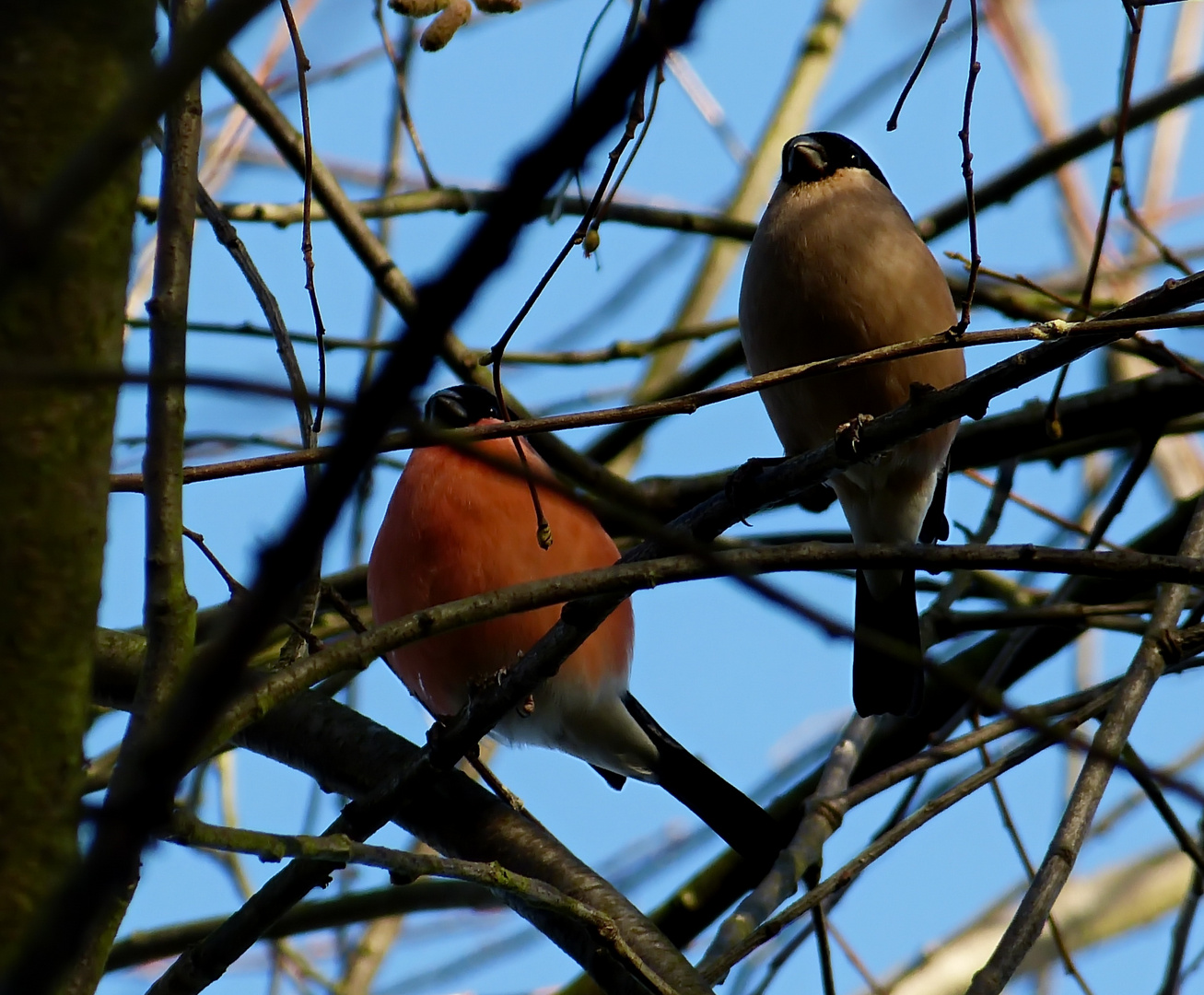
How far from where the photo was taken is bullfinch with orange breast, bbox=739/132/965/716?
A: 2.89 m

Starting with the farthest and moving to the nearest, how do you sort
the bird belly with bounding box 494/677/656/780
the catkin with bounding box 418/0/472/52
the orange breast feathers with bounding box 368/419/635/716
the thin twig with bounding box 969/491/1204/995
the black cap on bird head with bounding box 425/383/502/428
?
the black cap on bird head with bounding box 425/383/502/428, the bird belly with bounding box 494/677/656/780, the orange breast feathers with bounding box 368/419/635/716, the catkin with bounding box 418/0/472/52, the thin twig with bounding box 969/491/1204/995

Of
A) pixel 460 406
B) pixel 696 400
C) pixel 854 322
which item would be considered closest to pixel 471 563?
pixel 460 406

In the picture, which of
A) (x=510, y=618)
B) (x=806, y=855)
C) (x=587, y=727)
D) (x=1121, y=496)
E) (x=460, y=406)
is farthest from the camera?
(x=460, y=406)

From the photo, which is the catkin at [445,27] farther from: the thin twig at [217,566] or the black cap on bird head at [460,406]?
the black cap on bird head at [460,406]

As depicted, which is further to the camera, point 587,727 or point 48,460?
point 587,727

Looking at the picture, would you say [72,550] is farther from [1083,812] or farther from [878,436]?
[1083,812]

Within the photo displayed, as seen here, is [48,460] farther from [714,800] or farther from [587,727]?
[587,727]

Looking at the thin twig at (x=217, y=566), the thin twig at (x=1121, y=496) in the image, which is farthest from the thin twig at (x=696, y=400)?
the thin twig at (x=1121, y=496)

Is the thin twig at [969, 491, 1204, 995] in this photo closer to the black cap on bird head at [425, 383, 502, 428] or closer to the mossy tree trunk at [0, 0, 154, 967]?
the mossy tree trunk at [0, 0, 154, 967]

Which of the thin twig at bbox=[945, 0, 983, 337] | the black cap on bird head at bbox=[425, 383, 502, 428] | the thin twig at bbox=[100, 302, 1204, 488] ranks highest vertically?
the black cap on bird head at bbox=[425, 383, 502, 428]

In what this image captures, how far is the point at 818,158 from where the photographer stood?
3361 millimetres

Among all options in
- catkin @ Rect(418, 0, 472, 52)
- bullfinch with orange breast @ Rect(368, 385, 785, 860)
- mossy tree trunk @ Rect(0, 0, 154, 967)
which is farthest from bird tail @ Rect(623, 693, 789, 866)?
mossy tree trunk @ Rect(0, 0, 154, 967)

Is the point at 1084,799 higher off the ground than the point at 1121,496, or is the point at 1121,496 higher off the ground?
the point at 1121,496

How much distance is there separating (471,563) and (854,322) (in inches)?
37.3
